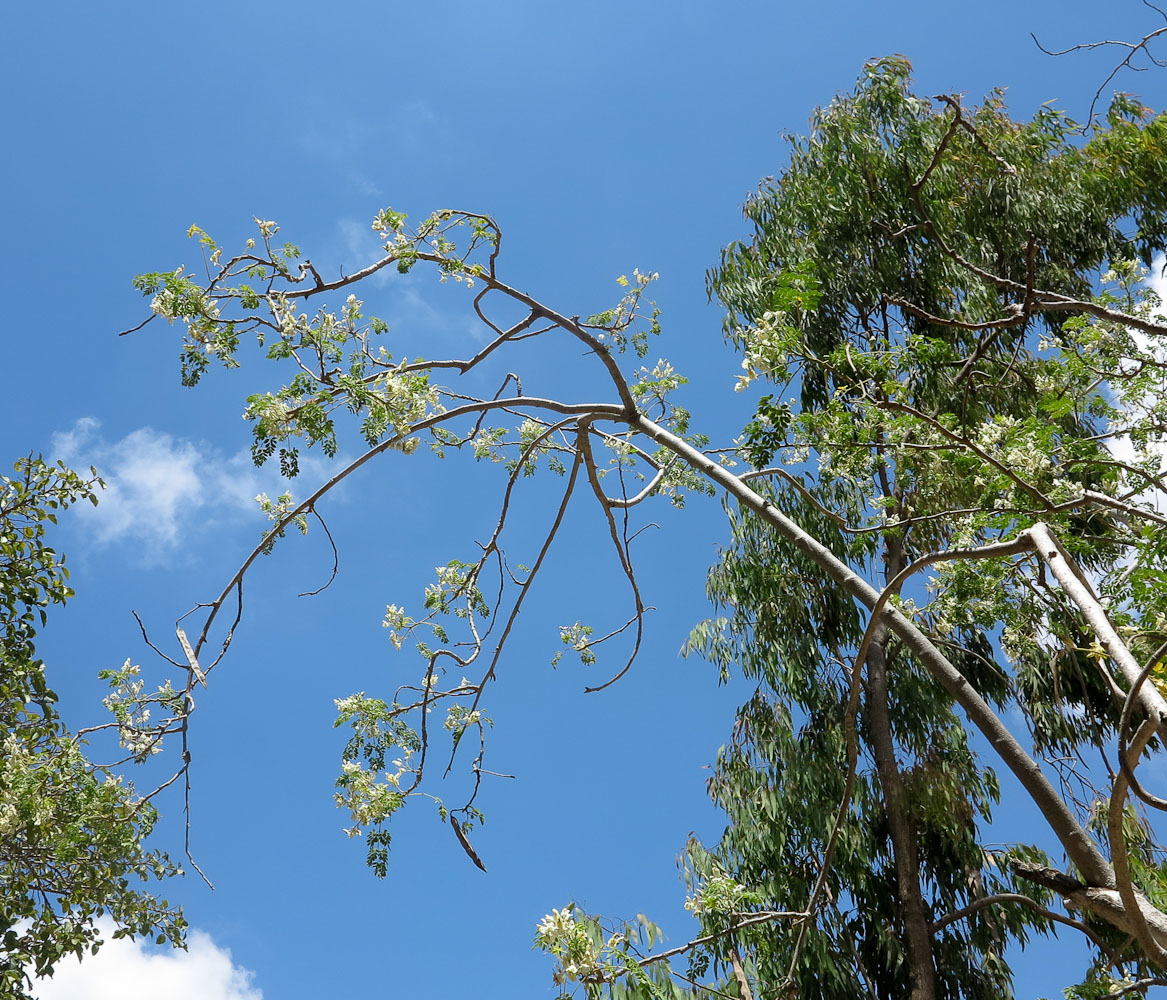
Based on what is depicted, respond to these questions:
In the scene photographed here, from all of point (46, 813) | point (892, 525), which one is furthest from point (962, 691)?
point (46, 813)

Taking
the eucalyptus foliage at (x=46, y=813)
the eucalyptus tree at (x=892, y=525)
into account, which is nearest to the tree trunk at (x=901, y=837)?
the eucalyptus tree at (x=892, y=525)

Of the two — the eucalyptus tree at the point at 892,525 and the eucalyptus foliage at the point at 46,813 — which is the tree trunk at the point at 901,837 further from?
the eucalyptus foliage at the point at 46,813

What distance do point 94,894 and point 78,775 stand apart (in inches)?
30.0

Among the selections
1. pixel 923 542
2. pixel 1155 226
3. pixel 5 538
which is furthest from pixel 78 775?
pixel 1155 226

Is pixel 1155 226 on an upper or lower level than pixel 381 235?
upper

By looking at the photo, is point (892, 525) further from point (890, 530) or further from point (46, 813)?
point (46, 813)

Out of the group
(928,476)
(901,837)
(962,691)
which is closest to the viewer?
(962,691)

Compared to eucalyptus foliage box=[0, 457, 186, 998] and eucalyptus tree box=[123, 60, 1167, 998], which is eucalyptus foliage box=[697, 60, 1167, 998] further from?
eucalyptus foliage box=[0, 457, 186, 998]

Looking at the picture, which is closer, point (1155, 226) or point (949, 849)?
point (949, 849)

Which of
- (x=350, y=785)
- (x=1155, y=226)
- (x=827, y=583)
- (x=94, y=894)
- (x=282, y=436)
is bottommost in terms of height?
(x=350, y=785)

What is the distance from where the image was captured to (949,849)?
20.4ft

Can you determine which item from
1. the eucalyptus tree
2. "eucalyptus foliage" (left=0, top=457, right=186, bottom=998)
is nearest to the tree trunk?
the eucalyptus tree

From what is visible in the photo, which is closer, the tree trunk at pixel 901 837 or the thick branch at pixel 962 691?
the thick branch at pixel 962 691

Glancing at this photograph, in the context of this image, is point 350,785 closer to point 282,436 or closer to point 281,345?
point 282,436
